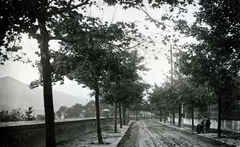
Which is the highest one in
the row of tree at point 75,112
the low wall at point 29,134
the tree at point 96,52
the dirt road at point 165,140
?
the tree at point 96,52

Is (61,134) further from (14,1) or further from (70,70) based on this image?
(14,1)

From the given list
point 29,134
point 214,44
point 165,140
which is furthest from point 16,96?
point 214,44

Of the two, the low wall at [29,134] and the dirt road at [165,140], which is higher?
the low wall at [29,134]

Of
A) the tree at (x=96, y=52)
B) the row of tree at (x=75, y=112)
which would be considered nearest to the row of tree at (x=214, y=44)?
the tree at (x=96, y=52)

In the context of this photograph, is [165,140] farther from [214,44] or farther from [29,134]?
[29,134]

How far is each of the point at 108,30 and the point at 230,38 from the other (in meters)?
6.43

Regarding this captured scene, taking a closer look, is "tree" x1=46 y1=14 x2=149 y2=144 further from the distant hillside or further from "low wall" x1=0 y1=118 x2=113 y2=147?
the distant hillside

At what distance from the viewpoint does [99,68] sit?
907 centimetres

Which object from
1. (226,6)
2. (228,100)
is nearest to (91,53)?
(226,6)

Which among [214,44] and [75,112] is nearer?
[214,44]

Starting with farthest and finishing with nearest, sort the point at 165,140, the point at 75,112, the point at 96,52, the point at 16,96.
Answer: the point at 16,96 → the point at 75,112 → the point at 165,140 → the point at 96,52

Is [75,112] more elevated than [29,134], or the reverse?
[29,134]

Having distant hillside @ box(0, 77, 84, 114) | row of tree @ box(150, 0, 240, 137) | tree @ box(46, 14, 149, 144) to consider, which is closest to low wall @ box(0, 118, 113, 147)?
tree @ box(46, 14, 149, 144)

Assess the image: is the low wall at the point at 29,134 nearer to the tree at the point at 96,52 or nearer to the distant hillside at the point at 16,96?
the tree at the point at 96,52
